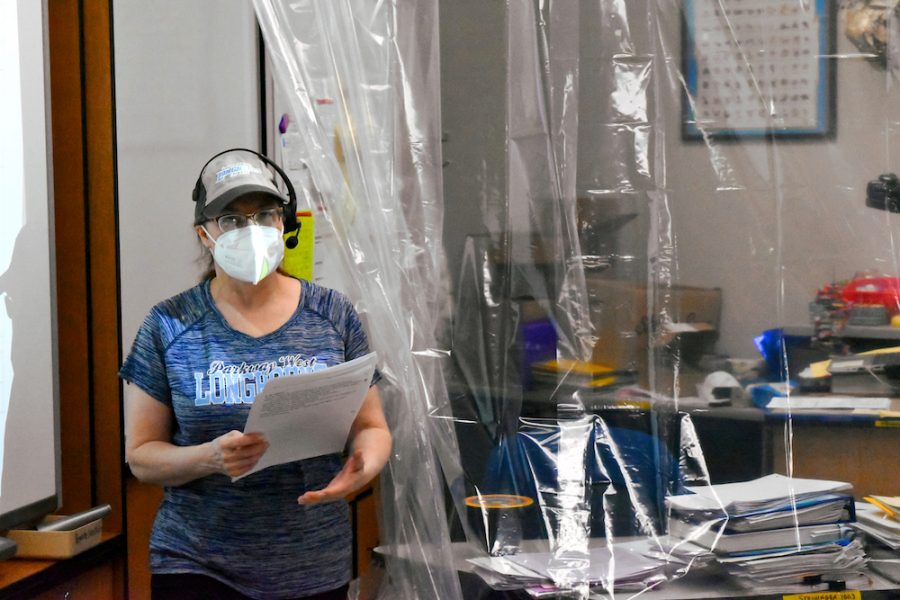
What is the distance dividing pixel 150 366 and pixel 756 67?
1132 millimetres

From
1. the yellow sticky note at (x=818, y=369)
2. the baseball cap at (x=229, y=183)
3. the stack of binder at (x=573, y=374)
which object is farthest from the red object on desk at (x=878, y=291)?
the baseball cap at (x=229, y=183)

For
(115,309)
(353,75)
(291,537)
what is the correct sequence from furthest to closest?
(115,309) < (353,75) < (291,537)

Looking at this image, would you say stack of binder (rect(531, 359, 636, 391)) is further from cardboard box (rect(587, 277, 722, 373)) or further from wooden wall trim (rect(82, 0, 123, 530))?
wooden wall trim (rect(82, 0, 123, 530))

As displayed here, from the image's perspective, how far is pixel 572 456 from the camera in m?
1.62

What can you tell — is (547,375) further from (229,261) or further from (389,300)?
(229,261)

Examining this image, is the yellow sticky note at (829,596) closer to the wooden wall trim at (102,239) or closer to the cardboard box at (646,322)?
the cardboard box at (646,322)

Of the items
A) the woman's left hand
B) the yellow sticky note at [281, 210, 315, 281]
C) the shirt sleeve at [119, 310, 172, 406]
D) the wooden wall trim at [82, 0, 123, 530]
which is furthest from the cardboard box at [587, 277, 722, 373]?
the wooden wall trim at [82, 0, 123, 530]

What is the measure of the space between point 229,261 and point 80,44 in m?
0.60

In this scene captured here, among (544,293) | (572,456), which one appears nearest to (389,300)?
(544,293)

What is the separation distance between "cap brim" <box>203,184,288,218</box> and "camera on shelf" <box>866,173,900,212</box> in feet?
3.49

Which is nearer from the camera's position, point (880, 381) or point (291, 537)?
point (291, 537)

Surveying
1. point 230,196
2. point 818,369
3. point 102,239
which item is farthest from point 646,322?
point 102,239

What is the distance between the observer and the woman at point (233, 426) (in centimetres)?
131

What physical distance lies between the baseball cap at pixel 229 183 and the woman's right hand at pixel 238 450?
1.13ft
